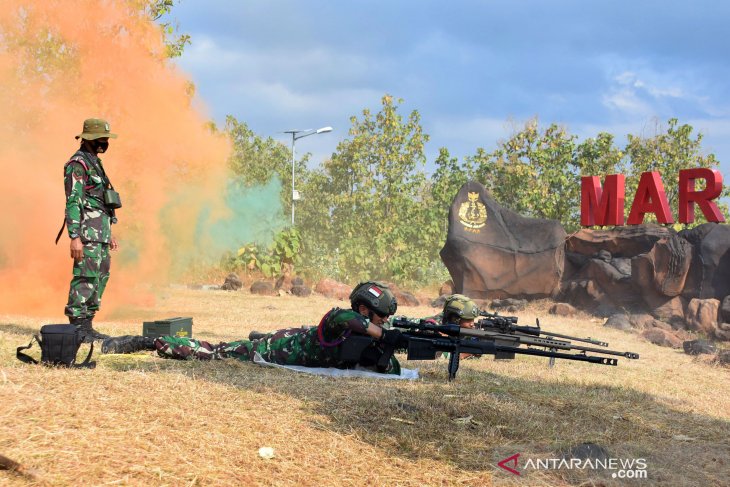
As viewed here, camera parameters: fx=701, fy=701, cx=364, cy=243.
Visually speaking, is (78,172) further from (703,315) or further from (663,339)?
(703,315)

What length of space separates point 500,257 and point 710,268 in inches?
250

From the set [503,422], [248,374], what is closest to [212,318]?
[248,374]

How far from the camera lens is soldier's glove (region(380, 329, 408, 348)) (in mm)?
6153

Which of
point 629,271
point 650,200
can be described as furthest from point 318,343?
point 650,200

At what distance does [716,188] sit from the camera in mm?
24797

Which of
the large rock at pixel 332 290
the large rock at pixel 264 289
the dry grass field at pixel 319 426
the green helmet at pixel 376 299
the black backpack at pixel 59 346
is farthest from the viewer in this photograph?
the large rock at pixel 332 290

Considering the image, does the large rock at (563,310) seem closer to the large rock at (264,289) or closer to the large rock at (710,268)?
the large rock at (710,268)

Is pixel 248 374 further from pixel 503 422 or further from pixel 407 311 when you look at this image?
pixel 407 311

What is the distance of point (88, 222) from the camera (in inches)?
312

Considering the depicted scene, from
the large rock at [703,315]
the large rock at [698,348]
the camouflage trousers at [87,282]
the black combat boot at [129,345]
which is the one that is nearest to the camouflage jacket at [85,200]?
the camouflage trousers at [87,282]

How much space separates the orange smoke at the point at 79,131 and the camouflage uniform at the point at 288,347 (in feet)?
20.7

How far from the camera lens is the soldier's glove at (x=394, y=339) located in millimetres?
6153

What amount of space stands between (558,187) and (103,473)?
3259 centimetres

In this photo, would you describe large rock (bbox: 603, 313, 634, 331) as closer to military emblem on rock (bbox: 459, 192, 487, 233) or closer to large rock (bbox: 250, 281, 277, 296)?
military emblem on rock (bbox: 459, 192, 487, 233)
